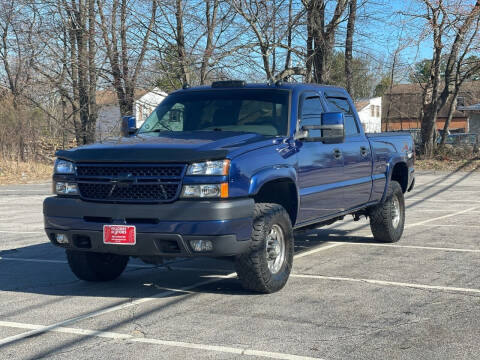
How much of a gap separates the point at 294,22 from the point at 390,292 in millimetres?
17161

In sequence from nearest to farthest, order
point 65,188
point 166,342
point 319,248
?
point 166,342
point 65,188
point 319,248

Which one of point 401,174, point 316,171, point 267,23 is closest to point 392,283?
point 316,171

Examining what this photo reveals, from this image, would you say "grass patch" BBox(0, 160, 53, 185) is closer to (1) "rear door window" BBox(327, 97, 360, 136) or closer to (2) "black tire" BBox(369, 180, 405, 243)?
(2) "black tire" BBox(369, 180, 405, 243)

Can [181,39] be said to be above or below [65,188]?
above

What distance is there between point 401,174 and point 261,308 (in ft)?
16.8

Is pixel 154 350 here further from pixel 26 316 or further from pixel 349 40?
pixel 349 40

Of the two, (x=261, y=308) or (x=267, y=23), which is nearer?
(x=261, y=308)

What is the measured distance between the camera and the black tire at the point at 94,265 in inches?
278

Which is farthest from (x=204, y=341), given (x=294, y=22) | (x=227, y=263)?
(x=294, y=22)

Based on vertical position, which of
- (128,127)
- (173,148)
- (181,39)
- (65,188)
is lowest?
(65,188)

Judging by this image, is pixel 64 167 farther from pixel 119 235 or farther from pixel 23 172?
pixel 23 172

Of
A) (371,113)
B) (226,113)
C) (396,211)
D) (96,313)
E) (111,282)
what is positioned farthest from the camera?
(371,113)

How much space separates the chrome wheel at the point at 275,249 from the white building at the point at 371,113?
63483 mm

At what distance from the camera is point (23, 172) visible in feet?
96.7
